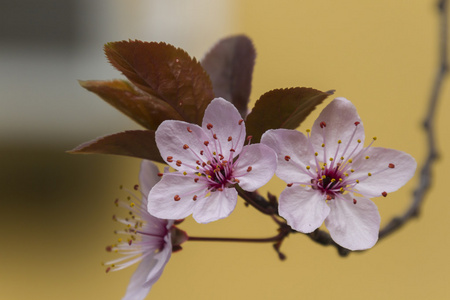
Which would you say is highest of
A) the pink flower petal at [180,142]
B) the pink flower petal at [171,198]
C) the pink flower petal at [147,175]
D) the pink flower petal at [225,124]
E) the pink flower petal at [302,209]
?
the pink flower petal at [225,124]

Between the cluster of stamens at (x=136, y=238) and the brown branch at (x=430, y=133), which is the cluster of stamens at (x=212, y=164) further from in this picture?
the brown branch at (x=430, y=133)

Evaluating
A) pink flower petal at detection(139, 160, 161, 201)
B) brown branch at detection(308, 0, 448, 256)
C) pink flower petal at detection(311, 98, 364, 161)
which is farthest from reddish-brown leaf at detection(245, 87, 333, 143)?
brown branch at detection(308, 0, 448, 256)

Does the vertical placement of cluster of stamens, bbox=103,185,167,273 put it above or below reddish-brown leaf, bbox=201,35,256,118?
below

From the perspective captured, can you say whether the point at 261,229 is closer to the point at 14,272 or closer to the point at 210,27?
the point at 210,27

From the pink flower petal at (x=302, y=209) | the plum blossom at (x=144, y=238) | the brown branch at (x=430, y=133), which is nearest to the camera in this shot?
the pink flower petal at (x=302, y=209)

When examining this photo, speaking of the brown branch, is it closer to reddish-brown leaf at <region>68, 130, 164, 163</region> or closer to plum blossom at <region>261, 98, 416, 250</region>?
plum blossom at <region>261, 98, 416, 250</region>

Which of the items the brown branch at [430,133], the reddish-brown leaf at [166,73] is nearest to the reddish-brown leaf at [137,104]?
the reddish-brown leaf at [166,73]

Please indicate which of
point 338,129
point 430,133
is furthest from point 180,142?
point 430,133

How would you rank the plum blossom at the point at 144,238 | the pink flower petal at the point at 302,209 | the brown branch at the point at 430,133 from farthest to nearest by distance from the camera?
1. the brown branch at the point at 430,133
2. the plum blossom at the point at 144,238
3. the pink flower petal at the point at 302,209
